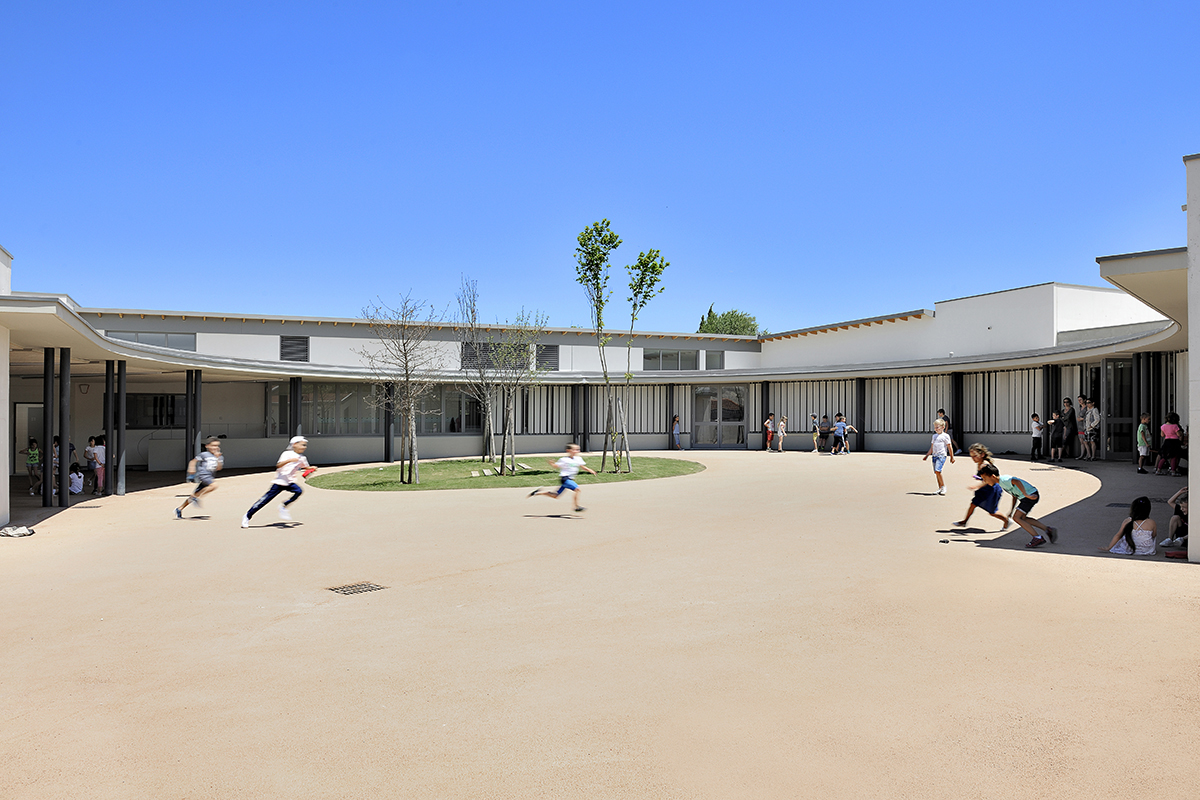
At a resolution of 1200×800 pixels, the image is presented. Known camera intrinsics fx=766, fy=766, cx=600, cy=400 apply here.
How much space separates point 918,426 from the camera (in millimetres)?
27609

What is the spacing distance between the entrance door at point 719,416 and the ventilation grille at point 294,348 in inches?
629

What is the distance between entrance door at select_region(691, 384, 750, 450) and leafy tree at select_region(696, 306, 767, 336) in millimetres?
47297

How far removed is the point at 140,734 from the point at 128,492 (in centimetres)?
1595

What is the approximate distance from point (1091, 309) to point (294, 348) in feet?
89.2

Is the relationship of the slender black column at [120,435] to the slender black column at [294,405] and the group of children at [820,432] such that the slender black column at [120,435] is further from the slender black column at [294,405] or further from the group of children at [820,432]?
the group of children at [820,432]

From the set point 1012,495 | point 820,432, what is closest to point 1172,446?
point 1012,495

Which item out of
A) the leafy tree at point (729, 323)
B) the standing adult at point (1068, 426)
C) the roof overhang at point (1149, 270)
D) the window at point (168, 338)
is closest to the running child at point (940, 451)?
the roof overhang at point (1149, 270)

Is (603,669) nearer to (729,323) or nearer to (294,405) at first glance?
(294,405)

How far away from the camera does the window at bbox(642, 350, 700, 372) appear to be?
112 ft

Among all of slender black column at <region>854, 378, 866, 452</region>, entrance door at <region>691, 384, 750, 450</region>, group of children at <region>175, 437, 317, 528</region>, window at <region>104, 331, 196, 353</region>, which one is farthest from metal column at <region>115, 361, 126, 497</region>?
slender black column at <region>854, 378, 866, 452</region>

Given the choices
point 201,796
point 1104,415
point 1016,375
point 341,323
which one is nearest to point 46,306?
point 201,796

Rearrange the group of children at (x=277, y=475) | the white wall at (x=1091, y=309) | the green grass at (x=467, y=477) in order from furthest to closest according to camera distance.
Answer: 1. the white wall at (x=1091, y=309)
2. the green grass at (x=467, y=477)
3. the group of children at (x=277, y=475)

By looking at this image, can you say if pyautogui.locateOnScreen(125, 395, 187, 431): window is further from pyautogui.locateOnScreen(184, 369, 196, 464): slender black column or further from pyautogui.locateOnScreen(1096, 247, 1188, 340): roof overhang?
pyautogui.locateOnScreen(1096, 247, 1188, 340): roof overhang

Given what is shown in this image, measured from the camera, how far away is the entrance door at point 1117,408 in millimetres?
19469
